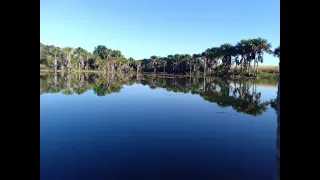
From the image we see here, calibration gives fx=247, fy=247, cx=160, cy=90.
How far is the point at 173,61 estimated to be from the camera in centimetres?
5391

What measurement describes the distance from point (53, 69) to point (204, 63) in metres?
28.1

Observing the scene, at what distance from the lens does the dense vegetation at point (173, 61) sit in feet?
124

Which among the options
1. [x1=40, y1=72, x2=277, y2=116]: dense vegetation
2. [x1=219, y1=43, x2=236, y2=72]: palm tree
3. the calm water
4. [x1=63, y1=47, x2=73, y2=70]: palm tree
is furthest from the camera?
[x1=63, y1=47, x2=73, y2=70]: palm tree

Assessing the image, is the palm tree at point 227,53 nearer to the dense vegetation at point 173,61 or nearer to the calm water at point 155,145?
the dense vegetation at point 173,61

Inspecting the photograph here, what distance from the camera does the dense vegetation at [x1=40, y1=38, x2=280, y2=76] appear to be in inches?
1483

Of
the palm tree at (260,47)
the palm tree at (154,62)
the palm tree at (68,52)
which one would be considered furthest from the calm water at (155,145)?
the palm tree at (154,62)

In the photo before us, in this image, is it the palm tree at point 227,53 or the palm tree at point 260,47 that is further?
the palm tree at point 227,53

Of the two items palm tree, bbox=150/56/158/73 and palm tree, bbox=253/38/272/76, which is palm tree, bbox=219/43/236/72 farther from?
palm tree, bbox=150/56/158/73

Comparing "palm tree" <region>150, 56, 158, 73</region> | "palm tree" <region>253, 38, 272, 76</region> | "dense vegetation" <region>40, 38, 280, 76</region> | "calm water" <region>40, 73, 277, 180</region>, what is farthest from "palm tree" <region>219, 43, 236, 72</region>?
"calm water" <region>40, 73, 277, 180</region>

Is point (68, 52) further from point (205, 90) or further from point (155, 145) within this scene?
point (155, 145)

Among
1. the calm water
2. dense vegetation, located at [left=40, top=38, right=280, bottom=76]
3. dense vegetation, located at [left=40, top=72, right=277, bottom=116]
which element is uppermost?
dense vegetation, located at [left=40, top=38, right=280, bottom=76]

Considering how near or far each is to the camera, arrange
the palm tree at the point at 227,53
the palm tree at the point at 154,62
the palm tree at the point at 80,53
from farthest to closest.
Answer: the palm tree at the point at 154,62 < the palm tree at the point at 80,53 < the palm tree at the point at 227,53

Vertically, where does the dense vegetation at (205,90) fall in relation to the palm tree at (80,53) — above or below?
below
